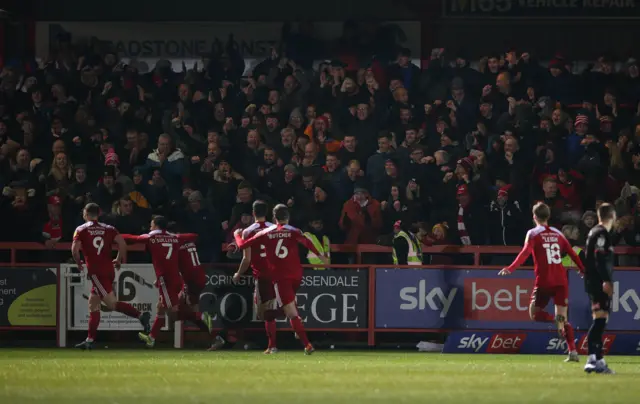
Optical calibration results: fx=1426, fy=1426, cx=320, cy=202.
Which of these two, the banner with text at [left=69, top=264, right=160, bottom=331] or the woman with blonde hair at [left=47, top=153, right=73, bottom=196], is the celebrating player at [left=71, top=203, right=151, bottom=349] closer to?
the banner with text at [left=69, top=264, right=160, bottom=331]

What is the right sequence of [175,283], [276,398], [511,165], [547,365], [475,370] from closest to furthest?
1. [276,398]
2. [475,370]
3. [547,365]
4. [175,283]
5. [511,165]

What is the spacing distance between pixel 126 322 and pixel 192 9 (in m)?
8.56

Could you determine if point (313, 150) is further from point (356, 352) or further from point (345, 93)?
point (356, 352)

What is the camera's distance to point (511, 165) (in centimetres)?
2134

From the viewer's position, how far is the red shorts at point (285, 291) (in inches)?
734

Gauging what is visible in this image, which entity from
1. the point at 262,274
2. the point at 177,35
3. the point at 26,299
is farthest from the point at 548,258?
the point at 177,35

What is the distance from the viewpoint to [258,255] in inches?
744

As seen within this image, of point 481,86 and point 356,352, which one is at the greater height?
point 481,86

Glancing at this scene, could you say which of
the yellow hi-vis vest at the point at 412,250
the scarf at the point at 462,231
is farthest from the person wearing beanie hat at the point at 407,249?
the scarf at the point at 462,231

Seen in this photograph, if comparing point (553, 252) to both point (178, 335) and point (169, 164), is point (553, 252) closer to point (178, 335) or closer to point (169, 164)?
point (178, 335)

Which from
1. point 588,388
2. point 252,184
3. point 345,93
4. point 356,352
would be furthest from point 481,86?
point 588,388

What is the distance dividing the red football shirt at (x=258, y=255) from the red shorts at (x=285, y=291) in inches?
11.3

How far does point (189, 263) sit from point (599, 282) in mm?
6570

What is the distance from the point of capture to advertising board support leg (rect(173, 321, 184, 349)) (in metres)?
20.2
